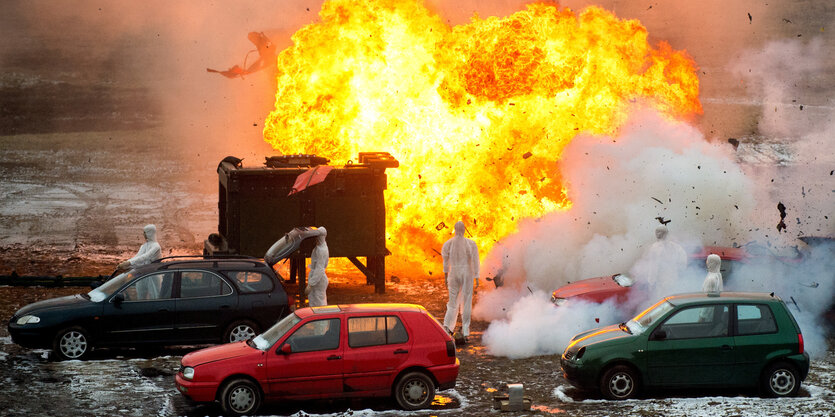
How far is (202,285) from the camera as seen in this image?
14.4m

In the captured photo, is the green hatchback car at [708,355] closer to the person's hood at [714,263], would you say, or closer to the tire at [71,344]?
the person's hood at [714,263]

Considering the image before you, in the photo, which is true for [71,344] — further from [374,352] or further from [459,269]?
[459,269]

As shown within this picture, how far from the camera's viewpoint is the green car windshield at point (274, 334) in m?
11.5

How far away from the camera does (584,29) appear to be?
21.3 meters

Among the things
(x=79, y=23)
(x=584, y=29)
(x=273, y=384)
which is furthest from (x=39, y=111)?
(x=273, y=384)

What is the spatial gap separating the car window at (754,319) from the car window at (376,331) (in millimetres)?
4269

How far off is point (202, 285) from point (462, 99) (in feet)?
28.7

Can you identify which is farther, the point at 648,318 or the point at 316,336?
the point at 648,318

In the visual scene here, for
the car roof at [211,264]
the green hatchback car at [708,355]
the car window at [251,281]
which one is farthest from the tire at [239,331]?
the green hatchback car at [708,355]

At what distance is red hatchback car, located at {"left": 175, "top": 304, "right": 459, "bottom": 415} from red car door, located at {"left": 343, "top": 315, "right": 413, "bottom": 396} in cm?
1

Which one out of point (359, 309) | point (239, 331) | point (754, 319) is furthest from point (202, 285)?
point (754, 319)

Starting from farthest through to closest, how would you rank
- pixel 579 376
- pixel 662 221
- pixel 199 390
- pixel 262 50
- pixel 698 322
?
1. pixel 262 50
2. pixel 662 221
3. pixel 698 322
4. pixel 579 376
5. pixel 199 390

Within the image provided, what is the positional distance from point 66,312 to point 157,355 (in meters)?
1.51

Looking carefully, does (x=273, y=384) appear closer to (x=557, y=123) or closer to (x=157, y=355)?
(x=157, y=355)
